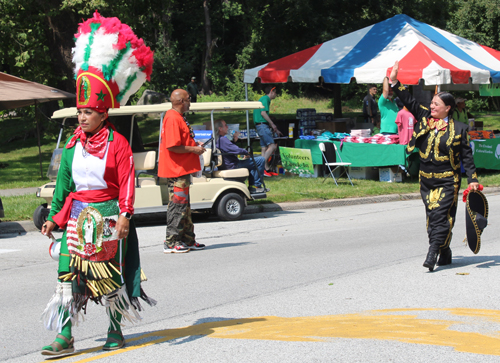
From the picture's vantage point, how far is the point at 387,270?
7039 mm

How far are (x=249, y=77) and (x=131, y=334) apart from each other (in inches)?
578

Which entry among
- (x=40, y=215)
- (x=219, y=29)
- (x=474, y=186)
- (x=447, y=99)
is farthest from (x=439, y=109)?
(x=219, y=29)

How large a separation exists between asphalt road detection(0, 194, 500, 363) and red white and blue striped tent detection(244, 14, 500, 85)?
6.57 meters

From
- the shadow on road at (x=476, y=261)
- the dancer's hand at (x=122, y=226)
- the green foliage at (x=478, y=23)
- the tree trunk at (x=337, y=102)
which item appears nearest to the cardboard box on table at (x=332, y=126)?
the tree trunk at (x=337, y=102)

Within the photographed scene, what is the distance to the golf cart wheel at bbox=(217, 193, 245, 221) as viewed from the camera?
11.0 metres

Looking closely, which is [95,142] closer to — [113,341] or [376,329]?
[113,341]

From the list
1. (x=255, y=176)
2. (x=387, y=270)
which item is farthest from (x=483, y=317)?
(x=255, y=176)

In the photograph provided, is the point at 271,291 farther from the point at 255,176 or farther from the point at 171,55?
the point at 171,55

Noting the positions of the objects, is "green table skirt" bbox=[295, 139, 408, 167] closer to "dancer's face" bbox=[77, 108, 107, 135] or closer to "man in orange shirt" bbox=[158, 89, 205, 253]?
"man in orange shirt" bbox=[158, 89, 205, 253]

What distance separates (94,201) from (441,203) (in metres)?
4.01

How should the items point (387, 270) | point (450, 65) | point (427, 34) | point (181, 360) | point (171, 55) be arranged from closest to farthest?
point (181, 360) < point (387, 270) < point (450, 65) < point (427, 34) < point (171, 55)

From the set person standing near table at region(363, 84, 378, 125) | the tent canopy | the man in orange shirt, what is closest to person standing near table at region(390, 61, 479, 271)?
the man in orange shirt

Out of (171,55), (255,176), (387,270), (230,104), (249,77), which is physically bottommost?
(387,270)

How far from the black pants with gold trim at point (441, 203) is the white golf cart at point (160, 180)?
4659 millimetres
